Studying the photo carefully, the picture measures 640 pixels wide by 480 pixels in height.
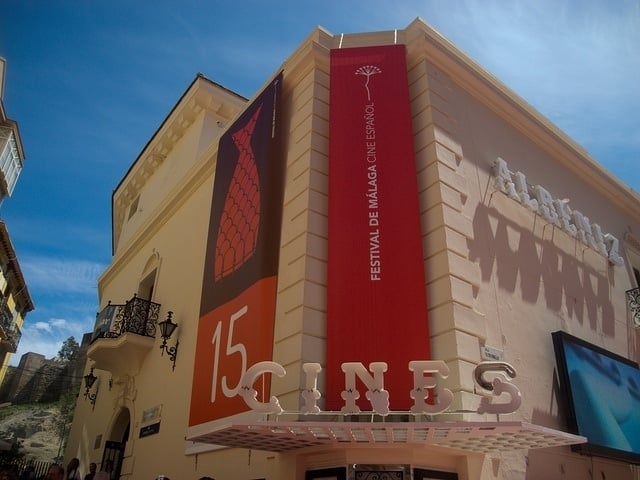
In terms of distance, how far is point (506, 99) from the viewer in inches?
373

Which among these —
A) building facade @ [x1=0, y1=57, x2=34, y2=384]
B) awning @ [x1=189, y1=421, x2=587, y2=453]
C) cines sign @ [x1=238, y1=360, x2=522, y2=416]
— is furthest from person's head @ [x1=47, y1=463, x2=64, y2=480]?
building facade @ [x1=0, y1=57, x2=34, y2=384]

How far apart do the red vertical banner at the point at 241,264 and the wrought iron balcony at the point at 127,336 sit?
2.94 m

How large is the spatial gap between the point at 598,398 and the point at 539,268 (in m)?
2.07

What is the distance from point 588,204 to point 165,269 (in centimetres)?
937

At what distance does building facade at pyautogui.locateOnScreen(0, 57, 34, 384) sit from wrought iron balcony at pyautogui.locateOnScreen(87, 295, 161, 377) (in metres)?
13.0

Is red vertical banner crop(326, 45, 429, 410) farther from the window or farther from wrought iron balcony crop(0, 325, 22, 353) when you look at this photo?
wrought iron balcony crop(0, 325, 22, 353)

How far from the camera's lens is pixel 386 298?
6152 mm

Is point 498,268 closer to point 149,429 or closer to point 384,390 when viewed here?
point 384,390

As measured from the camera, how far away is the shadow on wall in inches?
291

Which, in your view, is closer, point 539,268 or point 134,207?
point 539,268

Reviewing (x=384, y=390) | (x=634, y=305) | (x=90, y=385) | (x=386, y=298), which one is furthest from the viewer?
(x=90, y=385)

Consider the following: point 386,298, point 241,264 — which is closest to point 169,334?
point 241,264

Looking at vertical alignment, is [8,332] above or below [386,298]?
above

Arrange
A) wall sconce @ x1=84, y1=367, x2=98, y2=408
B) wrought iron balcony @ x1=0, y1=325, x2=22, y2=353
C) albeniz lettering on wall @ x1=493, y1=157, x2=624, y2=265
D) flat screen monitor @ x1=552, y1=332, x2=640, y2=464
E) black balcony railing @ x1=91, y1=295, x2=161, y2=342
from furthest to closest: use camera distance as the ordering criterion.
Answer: wrought iron balcony @ x1=0, y1=325, x2=22, y2=353, wall sconce @ x1=84, y1=367, x2=98, y2=408, black balcony railing @ x1=91, y1=295, x2=161, y2=342, albeniz lettering on wall @ x1=493, y1=157, x2=624, y2=265, flat screen monitor @ x1=552, y1=332, x2=640, y2=464
